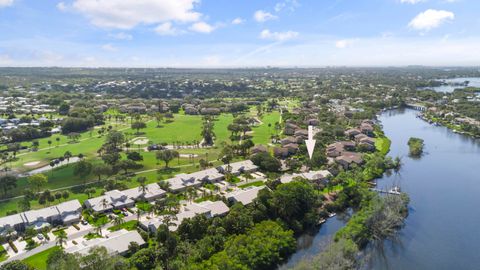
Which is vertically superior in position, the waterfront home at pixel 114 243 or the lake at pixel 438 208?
the waterfront home at pixel 114 243

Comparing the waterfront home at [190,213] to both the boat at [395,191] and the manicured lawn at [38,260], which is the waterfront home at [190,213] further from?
the boat at [395,191]

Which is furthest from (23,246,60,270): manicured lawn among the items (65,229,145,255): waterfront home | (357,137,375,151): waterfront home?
(357,137,375,151): waterfront home

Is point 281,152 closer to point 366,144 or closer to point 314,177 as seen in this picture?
point 314,177

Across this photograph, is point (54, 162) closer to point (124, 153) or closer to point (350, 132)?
point (124, 153)

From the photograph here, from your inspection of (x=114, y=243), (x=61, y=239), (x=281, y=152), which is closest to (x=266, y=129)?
(x=281, y=152)

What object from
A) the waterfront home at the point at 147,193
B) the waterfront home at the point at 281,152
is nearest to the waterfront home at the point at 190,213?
the waterfront home at the point at 147,193

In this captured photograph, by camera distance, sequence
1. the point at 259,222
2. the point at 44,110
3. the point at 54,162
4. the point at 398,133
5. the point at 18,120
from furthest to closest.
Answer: the point at 44,110 < the point at 18,120 < the point at 398,133 < the point at 54,162 < the point at 259,222

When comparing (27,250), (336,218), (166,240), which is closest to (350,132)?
(336,218)
